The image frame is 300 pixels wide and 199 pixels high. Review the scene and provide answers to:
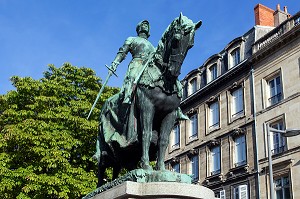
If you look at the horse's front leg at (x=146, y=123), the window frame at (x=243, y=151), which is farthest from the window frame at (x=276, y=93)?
the horse's front leg at (x=146, y=123)

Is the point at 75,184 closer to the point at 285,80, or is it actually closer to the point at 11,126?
the point at 11,126

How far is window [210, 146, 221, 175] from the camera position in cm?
3423

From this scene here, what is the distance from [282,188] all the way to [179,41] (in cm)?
2347

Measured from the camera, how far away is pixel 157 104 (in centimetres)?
696

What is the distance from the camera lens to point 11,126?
22.1m

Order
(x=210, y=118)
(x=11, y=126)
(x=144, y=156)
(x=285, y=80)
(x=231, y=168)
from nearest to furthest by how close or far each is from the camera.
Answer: (x=144, y=156)
(x=11, y=126)
(x=285, y=80)
(x=231, y=168)
(x=210, y=118)

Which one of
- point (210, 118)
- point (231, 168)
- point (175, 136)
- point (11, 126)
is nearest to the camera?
point (11, 126)

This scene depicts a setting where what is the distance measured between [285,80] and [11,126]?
16779 mm

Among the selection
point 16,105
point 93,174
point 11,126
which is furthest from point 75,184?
point 16,105

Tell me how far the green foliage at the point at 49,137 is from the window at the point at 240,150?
10.7 m

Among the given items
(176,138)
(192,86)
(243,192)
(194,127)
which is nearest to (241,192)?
(243,192)

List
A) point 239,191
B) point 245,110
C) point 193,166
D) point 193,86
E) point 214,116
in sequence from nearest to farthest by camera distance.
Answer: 1. point 239,191
2. point 245,110
3. point 214,116
4. point 193,166
5. point 193,86

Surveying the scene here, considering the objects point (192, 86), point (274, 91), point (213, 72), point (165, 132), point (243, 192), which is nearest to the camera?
point (165, 132)

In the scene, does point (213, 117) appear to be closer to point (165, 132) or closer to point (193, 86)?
point (193, 86)
